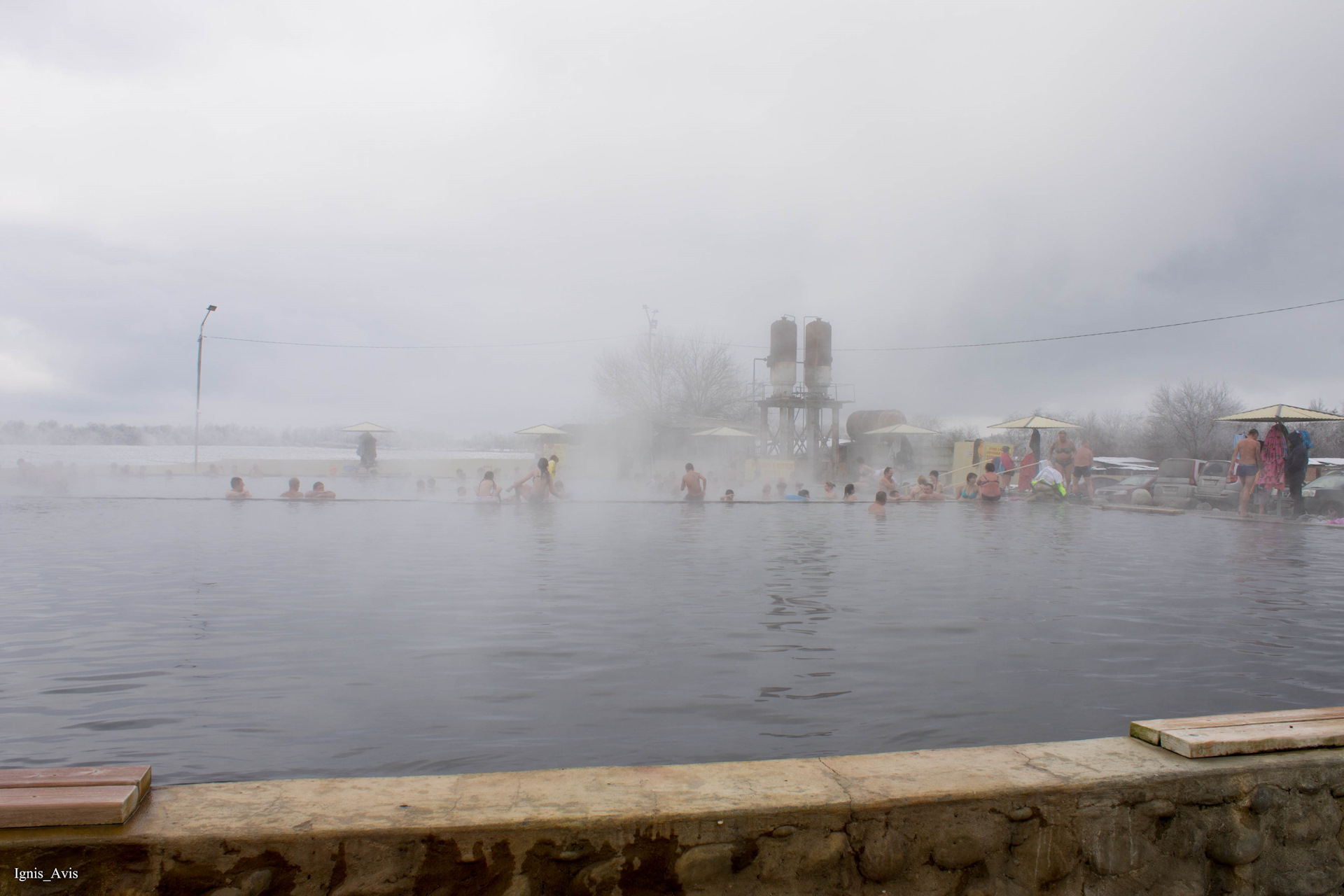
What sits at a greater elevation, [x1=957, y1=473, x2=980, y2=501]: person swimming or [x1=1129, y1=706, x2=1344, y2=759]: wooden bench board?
[x1=957, y1=473, x2=980, y2=501]: person swimming

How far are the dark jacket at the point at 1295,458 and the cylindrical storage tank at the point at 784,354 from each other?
23.2 metres

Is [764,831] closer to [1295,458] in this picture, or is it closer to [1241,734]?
[1241,734]

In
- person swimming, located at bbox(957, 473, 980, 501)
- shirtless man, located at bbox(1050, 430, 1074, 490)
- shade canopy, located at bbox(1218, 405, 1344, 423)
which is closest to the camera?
shade canopy, located at bbox(1218, 405, 1344, 423)

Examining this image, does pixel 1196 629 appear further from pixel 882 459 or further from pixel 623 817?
pixel 882 459

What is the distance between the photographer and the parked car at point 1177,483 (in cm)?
1919

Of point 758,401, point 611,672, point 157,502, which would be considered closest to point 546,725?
point 611,672

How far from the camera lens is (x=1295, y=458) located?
15.6m

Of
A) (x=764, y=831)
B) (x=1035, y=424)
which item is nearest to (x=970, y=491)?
(x=1035, y=424)

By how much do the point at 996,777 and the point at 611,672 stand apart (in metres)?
2.77

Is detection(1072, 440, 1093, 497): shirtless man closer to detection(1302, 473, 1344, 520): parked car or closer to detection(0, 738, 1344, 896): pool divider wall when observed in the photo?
detection(1302, 473, 1344, 520): parked car

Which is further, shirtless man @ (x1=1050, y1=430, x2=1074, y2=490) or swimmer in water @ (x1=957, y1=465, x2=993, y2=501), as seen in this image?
shirtless man @ (x1=1050, y1=430, x2=1074, y2=490)

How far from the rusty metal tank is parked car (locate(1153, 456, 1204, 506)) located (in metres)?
14.8

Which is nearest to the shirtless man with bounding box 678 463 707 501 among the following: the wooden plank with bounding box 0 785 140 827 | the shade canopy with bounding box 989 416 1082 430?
the shade canopy with bounding box 989 416 1082 430

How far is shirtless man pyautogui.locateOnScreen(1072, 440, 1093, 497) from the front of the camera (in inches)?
803
